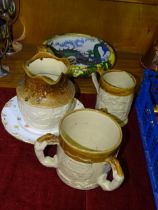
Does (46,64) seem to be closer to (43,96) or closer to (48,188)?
(43,96)

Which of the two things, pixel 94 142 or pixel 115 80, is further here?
pixel 115 80

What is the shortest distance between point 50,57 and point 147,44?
459 millimetres

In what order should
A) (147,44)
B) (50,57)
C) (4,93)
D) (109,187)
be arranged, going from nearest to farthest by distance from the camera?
(109,187) → (50,57) → (4,93) → (147,44)

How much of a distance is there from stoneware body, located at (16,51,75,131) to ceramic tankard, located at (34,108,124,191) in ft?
0.16

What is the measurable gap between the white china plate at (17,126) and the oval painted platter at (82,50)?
0.20 metres

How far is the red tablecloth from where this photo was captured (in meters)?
0.46

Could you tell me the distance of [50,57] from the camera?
545 mm

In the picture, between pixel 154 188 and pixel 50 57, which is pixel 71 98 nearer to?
pixel 50 57

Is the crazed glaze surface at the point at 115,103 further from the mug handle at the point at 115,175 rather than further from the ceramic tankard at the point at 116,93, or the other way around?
the mug handle at the point at 115,175

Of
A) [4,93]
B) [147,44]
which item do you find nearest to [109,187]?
[4,93]

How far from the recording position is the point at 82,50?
79cm

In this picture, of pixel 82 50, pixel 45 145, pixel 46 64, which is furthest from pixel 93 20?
pixel 45 145

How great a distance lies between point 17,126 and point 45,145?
0.38 feet

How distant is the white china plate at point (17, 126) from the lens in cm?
52
